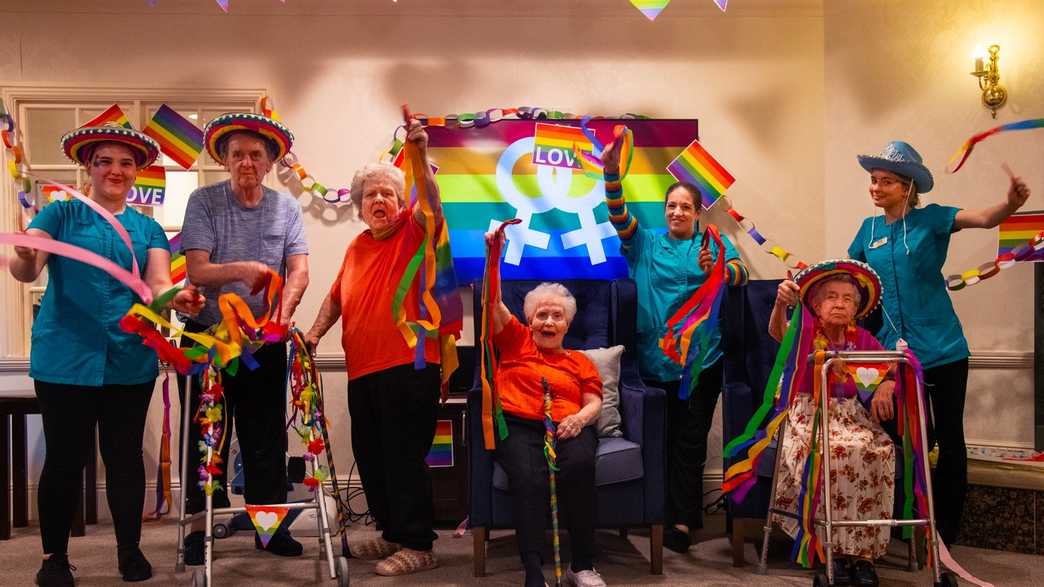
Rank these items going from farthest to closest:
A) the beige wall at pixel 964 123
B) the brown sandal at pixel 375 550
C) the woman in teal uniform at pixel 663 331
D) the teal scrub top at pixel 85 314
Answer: the beige wall at pixel 964 123 < the woman in teal uniform at pixel 663 331 < the brown sandal at pixel 375 550 < the teal scrub top at pixel 85 314

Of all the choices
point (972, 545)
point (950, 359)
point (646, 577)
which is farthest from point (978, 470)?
point (646, 577)

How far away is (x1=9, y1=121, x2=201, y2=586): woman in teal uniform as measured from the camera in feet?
10.1

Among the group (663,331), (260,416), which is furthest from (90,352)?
(663,331)

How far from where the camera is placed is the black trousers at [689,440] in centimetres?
388

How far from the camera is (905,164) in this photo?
351 cm

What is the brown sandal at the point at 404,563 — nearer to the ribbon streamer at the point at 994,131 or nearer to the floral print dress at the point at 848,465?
the floral print dress at the point at 848,465

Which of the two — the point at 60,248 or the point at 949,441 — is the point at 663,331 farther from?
the point at 60,248

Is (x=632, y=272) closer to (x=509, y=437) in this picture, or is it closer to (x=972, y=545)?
(x=509, y=437)

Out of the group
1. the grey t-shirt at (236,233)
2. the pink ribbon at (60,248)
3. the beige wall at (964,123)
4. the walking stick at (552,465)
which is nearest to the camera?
the pink ribbon at (60,248)

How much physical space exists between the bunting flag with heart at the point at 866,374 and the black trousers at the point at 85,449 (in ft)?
7.87

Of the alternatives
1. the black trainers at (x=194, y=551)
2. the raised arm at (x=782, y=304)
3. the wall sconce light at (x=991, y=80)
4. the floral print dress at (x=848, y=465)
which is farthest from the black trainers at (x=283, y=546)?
the wall sconce light at (x=991, y=80)

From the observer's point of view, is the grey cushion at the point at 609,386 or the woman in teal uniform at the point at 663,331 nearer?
the grey cushion at the point at 609,386

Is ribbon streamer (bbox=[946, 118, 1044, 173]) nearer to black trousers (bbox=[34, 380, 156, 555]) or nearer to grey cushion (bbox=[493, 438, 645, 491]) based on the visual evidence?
grey cushion (bbox=[493, 438, 645, 491])

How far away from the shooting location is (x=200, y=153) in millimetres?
4695
